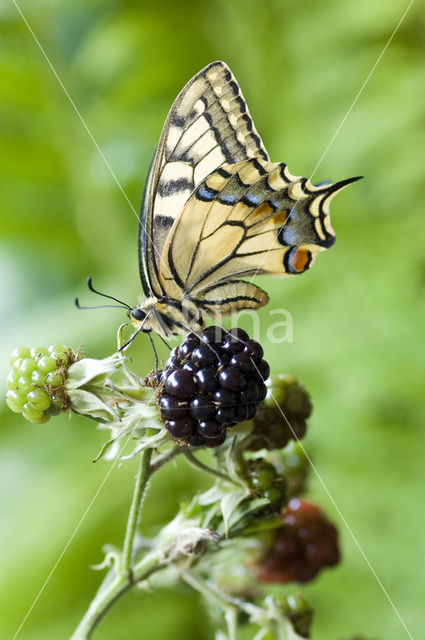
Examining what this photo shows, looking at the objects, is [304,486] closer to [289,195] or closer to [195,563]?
[195,563]

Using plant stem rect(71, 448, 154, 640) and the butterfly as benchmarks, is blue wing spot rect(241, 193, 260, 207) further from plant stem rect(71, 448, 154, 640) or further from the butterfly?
plant stem rect(71, 448, 154, 640)

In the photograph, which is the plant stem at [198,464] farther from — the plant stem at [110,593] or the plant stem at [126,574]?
the plant stem at [110,593]

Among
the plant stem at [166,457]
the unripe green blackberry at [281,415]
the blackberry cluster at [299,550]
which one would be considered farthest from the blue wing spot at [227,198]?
the blackberry cluster at [299,550]

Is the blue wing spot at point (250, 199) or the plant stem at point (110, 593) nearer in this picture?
the plant stem at point (110, 593)

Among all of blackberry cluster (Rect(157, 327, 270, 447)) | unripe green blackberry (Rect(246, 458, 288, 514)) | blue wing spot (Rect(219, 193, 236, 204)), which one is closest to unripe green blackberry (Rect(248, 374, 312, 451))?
unripe green blackberry (Rect(246, 458, 288, 514))

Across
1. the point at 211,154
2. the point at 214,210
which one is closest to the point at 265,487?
the point at 214,210
